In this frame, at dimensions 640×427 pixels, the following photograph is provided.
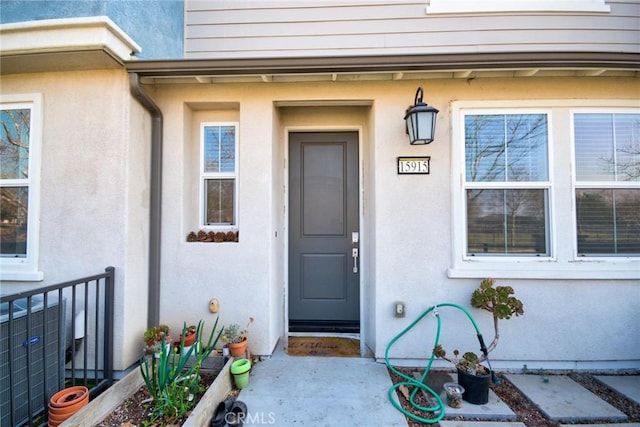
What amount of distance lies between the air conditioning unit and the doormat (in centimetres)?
190

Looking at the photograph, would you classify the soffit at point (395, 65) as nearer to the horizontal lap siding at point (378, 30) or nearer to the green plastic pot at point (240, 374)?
the horizontal lap siding at point (378, 30)

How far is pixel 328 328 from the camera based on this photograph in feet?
11.0

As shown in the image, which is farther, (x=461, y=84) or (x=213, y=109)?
(x=213, y=109)

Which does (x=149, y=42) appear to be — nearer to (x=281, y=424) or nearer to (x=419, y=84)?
(x=419, y=84)

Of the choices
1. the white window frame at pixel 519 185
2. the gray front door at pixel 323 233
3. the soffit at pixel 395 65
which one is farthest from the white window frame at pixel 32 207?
the white window frame at pixel 519 185

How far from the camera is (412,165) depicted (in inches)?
110

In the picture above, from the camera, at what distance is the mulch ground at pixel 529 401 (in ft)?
6.81

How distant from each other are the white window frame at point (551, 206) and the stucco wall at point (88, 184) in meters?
3.00

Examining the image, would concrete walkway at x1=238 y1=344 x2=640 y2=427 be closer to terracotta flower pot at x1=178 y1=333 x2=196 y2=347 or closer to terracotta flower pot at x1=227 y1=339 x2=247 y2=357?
terracotta flower pot at x1=227 y1=339 x2=247 y2=357

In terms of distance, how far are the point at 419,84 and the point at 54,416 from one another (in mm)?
3911

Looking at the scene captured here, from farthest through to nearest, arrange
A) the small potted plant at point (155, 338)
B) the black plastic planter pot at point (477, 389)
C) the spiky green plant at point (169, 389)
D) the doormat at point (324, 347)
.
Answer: the doormat at point (324, 347) → the small potted plant at point (155, 338) → the black plastic planter pot at point (477, 389) → the spiky green plant at point (169, 389)

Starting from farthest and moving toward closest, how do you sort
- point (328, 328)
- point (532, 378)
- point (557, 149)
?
point (328, 328) → point (557, 149) → point (532, 378)

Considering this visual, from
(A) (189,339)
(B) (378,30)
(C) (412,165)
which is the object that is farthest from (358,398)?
(B) (378,30)

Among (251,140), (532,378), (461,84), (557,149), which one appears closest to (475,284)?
(532,378)
